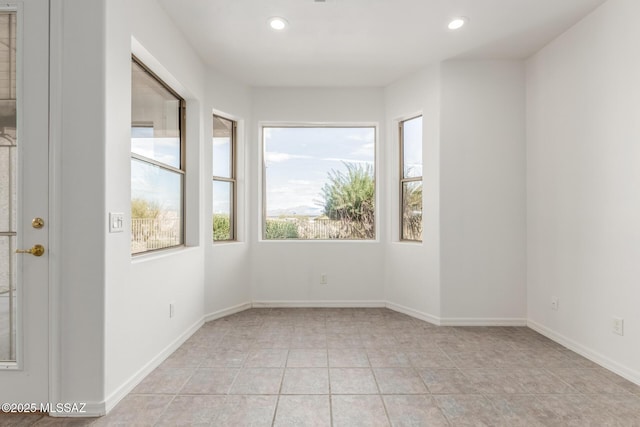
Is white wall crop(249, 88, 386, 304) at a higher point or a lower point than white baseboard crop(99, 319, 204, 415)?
higher

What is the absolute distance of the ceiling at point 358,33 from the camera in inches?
105

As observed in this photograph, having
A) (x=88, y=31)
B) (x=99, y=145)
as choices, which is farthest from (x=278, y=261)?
(x=88, y=31)

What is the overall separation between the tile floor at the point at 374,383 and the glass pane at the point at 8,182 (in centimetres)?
49

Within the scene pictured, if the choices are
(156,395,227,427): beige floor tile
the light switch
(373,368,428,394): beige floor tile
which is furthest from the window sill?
(373,368,428,394): beige floor tile

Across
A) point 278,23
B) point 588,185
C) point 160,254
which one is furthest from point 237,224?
point 588,185

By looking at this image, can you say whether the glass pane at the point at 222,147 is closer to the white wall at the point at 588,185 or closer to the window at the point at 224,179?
the window at the point at 224,179

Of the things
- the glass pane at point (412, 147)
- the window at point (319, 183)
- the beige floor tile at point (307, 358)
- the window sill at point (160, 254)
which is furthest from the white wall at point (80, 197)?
the glass pane at point (412, 147)

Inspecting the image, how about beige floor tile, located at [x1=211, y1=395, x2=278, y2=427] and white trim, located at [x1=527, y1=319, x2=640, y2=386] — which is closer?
beige floor tile, located at [x1=211, y1=395, x2=278, y2=427]

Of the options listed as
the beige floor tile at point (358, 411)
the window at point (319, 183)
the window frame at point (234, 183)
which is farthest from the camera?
the window at point (319, 183)

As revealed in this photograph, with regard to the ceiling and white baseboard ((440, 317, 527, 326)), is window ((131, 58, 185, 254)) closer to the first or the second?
the ceiling

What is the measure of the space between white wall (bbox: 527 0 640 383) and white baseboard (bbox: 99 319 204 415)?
10.8 ft

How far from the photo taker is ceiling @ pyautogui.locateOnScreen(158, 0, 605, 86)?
8.79ft

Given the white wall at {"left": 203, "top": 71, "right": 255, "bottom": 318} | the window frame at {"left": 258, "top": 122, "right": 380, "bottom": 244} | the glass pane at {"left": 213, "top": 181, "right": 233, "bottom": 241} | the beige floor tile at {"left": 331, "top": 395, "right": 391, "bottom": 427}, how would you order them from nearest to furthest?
the beige floor tile at {"left": 331, "top": 395, "right": 391, "bottom": 427} → the white wall at {"left": 203, "top": 71, "right": 255, "bottom": 318} → the glass pane at {"left": 213, "top": 181, "right": 233, "bottom": 241} → the window frame at {"left": 258, "top": 122, "right": 380, "bottom": 244}

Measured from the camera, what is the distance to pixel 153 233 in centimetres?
287
